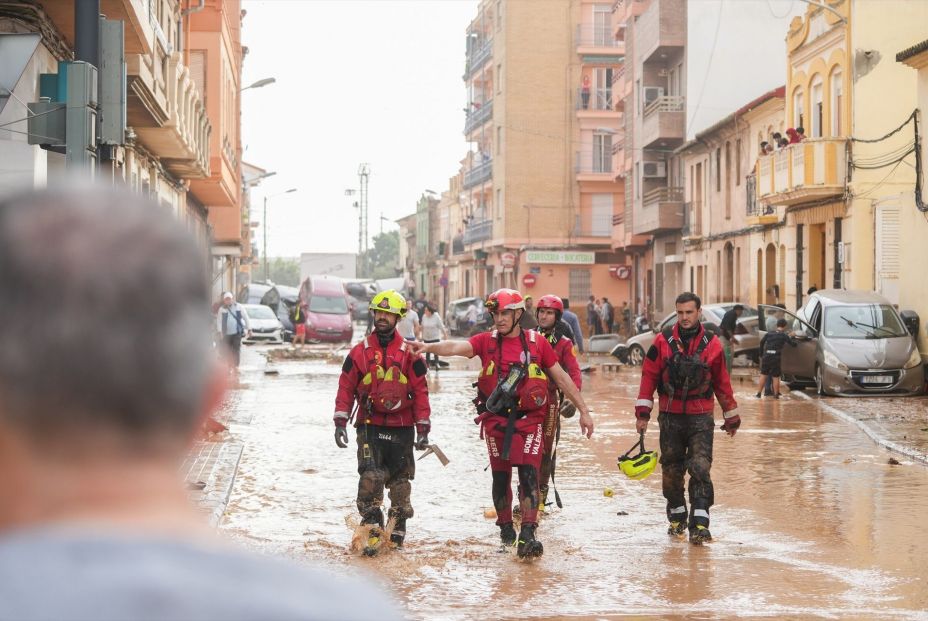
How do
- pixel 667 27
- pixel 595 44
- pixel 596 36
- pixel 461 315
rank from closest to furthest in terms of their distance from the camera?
pixel 667 27
pixel 461 315
pixel 595 44
pixel 596 36

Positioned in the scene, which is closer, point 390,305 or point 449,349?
point 390,305

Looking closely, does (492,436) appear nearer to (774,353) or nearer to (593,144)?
(774,353)

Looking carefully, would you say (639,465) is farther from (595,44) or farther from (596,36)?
(596,36)

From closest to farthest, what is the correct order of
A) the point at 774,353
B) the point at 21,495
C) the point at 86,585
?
the point at 86,585 → the point at 21,495 → the point at 774,353

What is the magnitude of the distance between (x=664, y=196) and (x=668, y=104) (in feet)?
11.8

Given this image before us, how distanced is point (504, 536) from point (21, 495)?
29.5 feet

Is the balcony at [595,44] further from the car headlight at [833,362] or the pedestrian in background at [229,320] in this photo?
the car headlight at [833,362]

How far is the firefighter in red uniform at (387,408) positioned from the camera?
10.3 m

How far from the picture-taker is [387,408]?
10.2 meters

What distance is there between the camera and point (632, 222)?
192 feet

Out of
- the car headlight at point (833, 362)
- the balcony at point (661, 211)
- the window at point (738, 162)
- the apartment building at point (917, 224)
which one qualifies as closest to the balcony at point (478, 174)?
the balcony at point (661, 211)

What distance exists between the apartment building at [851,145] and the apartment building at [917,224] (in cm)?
56

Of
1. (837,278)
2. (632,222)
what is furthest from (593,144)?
(837,278)

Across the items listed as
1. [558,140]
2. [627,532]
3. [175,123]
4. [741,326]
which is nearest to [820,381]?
[741,326]
